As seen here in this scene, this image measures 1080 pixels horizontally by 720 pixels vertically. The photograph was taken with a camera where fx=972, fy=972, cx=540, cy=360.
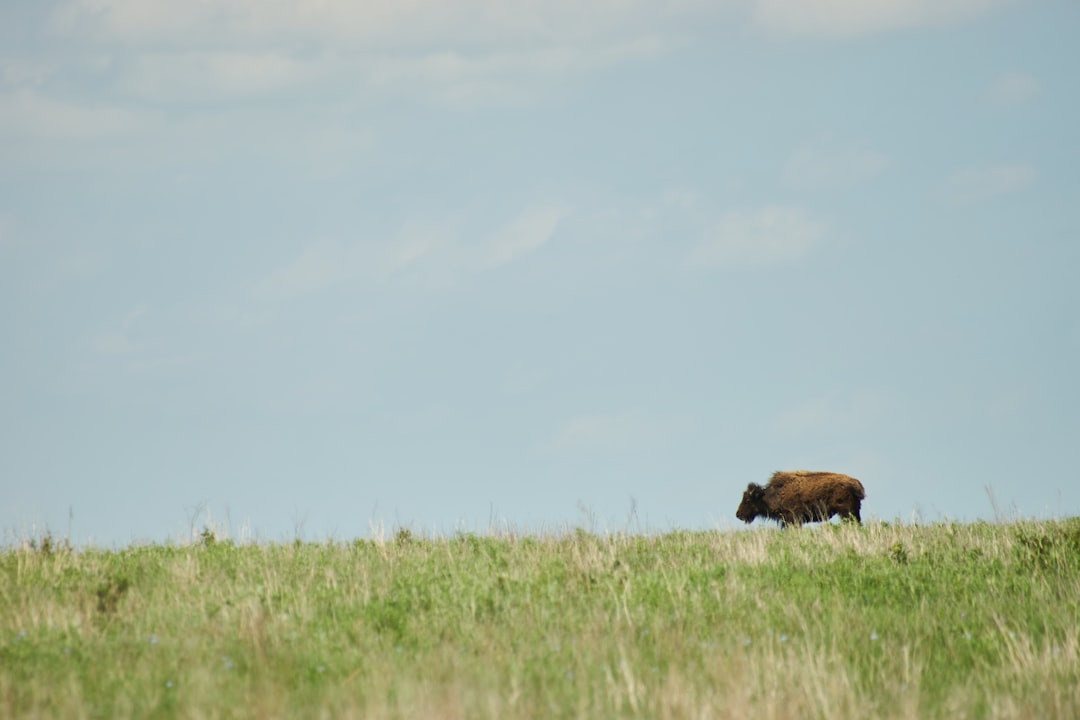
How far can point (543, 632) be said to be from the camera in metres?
9.40

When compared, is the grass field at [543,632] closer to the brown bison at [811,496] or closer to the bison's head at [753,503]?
the brown bison at [811,496]

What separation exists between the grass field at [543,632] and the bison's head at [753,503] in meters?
13.5

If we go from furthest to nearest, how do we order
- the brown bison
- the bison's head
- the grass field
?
1. the bison's head
2. the brown bison
3. the grass field

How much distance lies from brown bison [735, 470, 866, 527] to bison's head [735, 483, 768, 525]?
15.4 inches

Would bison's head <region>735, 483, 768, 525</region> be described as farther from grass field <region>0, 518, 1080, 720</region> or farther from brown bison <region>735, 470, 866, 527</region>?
grass field <region>0, 518, 1080, 720</region>

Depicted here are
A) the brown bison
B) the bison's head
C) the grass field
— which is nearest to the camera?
the grass field

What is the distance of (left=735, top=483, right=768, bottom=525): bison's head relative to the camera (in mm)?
28219

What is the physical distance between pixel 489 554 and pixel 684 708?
7463 mm

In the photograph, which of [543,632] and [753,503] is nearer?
[543,632]

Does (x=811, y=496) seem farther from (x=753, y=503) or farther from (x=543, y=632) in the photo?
(x=543, y=632)

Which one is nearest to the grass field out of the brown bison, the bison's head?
the brown bison

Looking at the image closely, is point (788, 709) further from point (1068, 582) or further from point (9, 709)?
point (1068, 582)

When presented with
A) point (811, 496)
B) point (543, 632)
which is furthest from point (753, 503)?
point (543, 632)

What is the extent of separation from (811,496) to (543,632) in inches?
742
